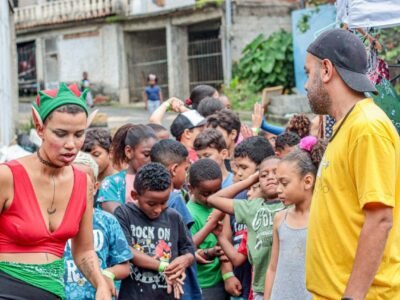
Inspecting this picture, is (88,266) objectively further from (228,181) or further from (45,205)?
(228,181)

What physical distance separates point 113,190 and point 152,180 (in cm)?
76

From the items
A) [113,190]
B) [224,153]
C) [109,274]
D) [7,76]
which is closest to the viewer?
[109,274]

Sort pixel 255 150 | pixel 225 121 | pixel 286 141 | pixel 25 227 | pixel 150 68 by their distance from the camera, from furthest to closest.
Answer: pixel 150 68 < pixel 225 121 < pixel 286 141 < pixel 255 150 < pixel 25 227

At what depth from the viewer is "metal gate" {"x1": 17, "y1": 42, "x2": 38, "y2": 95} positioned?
35.7m

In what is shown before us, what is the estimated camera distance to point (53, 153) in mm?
4285

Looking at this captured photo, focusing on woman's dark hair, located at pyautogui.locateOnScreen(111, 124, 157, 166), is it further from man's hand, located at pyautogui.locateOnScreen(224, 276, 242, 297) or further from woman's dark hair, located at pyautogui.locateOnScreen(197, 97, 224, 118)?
woman's dark hair, located at pyautogui.locateOnScreen(197, 97, 224, 118)

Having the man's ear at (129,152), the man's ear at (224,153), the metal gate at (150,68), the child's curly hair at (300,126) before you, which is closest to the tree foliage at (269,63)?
the metal gate at (150,68)

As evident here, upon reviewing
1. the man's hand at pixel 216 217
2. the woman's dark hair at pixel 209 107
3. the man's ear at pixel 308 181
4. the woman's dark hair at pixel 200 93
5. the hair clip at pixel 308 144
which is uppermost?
the woman's dark hair at pixel 200 93

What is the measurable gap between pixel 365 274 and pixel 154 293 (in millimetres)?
2340

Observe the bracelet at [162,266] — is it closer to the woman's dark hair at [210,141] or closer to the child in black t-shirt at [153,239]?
the child in black t-shirt at [153,239]

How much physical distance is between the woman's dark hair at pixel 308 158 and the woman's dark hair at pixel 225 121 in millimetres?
2975

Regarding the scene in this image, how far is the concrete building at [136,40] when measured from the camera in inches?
1056

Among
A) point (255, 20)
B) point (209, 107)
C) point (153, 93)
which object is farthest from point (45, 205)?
point (255, 20)

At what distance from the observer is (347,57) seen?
12.5ft
